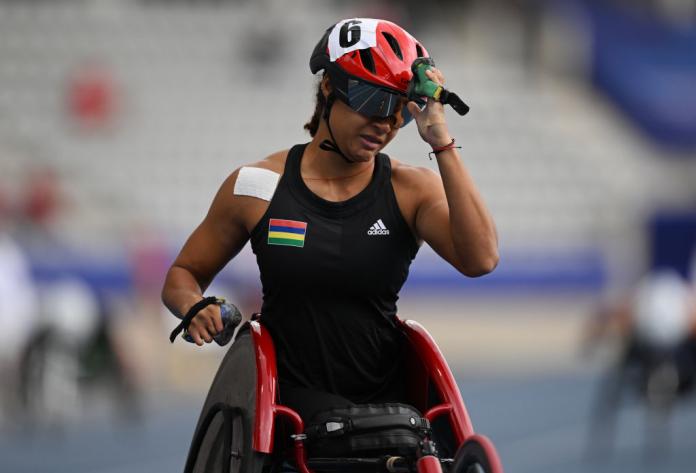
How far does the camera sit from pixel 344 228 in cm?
420

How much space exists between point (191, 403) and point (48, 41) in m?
9.79

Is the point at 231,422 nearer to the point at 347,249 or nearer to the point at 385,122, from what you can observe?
the point at 347,249

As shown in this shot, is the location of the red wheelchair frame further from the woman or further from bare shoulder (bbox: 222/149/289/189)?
bare shoulder (bbox: 222/149/289/189)

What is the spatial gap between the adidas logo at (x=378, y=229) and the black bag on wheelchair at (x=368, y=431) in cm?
48

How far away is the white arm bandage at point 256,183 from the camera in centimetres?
427

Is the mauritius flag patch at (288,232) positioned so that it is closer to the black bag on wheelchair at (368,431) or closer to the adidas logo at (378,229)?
the adidas logo at (378,229)

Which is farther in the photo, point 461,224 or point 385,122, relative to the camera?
point 385,122

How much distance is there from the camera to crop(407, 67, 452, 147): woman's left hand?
155 inches

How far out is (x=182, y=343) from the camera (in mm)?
19203

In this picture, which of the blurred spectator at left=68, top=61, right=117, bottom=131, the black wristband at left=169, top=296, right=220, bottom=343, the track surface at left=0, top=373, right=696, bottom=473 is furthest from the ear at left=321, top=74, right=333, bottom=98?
the blurred spectator at left=68, top=61, right=117, bottom=131

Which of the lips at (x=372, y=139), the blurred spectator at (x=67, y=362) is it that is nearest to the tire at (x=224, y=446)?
the lips at (x=372, y=139)

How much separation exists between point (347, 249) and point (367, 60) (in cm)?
53

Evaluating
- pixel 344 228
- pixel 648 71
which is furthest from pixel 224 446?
pixel 648 71

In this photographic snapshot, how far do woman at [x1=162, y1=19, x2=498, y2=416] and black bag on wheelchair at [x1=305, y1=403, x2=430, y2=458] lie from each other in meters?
0.12
